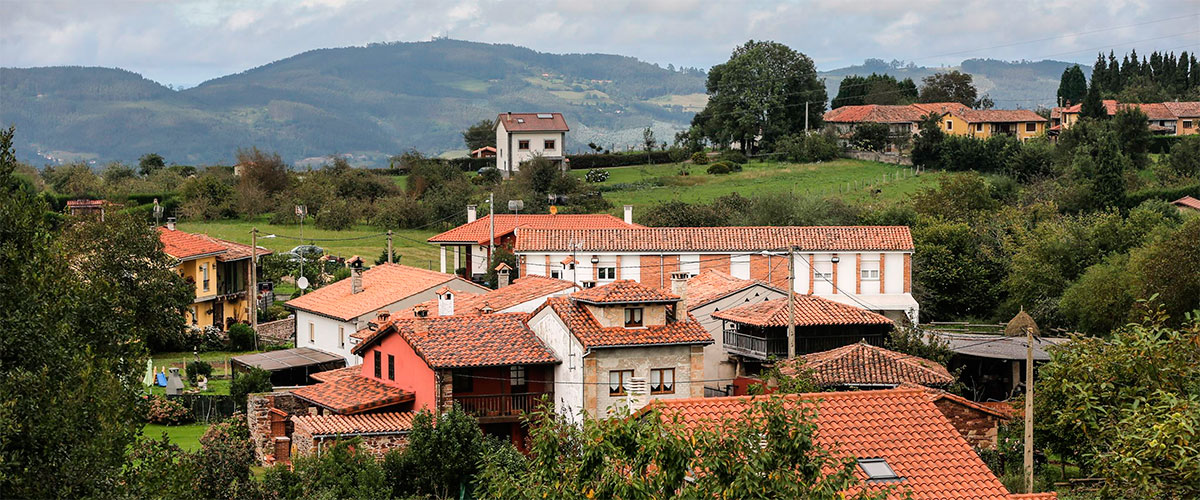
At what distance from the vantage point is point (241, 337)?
156ft

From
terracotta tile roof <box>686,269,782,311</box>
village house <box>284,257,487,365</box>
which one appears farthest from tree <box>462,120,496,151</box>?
terracotta tile roof <box>686,269,782,311</box>

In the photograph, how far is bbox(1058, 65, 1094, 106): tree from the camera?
120375 millimetres

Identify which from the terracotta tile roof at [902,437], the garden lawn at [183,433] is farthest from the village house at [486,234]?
the terracotta tile roof at [902,437]

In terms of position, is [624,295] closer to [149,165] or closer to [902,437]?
[902,437]

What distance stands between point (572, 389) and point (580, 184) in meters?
46.9

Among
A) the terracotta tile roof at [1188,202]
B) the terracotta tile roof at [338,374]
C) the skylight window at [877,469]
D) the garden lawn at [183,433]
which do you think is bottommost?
the garden lawn at [183,433]

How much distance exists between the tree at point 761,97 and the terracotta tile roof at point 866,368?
210 feet

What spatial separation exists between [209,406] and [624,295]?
12087mm

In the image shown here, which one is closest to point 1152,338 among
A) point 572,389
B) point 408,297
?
point 572,389

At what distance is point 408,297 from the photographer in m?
43.0

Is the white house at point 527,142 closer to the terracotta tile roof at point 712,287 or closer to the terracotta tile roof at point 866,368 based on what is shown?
the terracotta tile roof at point 712,287

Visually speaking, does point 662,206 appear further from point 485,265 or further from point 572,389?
point 572,389

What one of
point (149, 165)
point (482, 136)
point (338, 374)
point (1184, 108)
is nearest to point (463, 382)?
point (338, 374)

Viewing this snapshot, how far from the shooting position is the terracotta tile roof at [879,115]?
97812 millimetres
